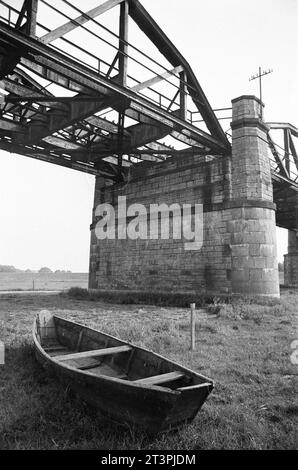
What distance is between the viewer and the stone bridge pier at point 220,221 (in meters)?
12.5

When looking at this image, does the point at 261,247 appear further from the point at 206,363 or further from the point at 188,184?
the point at 206,363

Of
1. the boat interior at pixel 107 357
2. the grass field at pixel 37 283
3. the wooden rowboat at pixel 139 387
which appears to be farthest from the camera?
the grass field at pixel 37 283

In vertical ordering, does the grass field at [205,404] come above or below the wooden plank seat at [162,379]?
below

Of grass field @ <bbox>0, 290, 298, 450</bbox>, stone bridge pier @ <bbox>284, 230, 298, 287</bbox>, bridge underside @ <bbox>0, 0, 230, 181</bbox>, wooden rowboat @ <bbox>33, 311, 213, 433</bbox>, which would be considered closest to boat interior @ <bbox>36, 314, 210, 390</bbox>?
wooden rowboat @ <bbox>33, 311, 213, 433</bbox>

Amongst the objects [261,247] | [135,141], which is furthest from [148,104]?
[261,247]

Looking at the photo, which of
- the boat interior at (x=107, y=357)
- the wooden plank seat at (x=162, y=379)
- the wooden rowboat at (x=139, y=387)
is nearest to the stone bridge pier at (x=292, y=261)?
the boat interior at (x=107, y=357)

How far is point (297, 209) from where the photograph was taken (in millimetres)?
23328

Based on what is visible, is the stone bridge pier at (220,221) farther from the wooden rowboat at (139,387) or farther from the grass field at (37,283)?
the grass field at (37,283)

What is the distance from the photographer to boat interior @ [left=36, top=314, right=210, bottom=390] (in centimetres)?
382

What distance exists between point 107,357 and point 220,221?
29.3ft

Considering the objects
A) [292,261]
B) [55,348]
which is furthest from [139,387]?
[292,261]

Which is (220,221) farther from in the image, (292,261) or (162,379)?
(292,261)

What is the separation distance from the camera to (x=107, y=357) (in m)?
5.44

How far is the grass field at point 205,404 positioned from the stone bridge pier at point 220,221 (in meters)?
4.21
